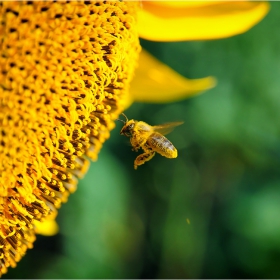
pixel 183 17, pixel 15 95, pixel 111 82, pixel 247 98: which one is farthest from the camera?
pixel 247 98

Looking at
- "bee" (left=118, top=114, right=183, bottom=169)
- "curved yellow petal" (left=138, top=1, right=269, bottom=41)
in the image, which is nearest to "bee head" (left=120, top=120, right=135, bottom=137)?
"bee" (left=118, top=114, right=183, bottom=169)

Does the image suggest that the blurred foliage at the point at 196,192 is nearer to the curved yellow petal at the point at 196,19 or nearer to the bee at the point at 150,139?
the curved yellow petal at the point at 196,19

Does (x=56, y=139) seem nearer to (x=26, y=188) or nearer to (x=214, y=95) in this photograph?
(x=26, y=188)

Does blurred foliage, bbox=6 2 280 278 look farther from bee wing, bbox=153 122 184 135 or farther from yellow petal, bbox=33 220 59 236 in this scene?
bee wing, bbox=153 122 184 135

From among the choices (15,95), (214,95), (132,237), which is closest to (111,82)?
(15,95)

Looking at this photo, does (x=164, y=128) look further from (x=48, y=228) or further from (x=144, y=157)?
(x=48, y=228)

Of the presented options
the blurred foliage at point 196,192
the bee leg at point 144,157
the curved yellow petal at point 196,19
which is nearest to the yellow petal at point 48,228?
the blurred foliage at point 196,192
